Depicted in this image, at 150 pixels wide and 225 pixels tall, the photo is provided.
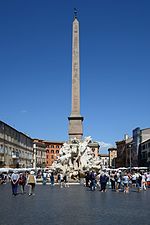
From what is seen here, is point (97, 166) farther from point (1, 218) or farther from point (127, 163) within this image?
point (127, 163)

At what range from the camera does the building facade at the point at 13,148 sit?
2260 inches

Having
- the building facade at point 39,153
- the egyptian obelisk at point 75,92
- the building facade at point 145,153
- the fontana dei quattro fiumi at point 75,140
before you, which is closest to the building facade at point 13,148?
the building facade at point 39,153

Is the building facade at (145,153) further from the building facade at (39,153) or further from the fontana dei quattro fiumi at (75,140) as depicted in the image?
the fontana dei quattro fiumi at (75,140)

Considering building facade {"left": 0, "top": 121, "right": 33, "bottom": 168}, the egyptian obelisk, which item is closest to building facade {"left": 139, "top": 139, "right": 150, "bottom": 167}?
building facade {"left": 0, "top": 121, "right": 33, "bottom": 168}

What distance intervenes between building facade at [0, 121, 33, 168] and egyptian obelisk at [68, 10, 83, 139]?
1082 inches

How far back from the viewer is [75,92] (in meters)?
29.3

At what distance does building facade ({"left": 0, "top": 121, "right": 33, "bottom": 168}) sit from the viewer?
5741cm

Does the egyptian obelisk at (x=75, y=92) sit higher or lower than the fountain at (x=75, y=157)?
higher

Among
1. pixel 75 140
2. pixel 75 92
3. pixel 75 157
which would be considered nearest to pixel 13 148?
pixel 75 157

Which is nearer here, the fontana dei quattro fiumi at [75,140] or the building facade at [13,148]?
the fontana dei quattro fiumi at [75,140]

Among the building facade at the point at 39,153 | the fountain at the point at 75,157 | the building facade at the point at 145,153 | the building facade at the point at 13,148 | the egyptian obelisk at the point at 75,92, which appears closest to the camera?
the egyptian obelisk at the point at 75,92

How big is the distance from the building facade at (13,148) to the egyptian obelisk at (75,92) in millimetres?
27495

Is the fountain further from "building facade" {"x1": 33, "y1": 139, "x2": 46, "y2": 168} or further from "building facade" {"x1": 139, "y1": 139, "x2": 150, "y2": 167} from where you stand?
"building facade" {"x1": 33, "y1": 139, "x2": 46, "y2": 168}

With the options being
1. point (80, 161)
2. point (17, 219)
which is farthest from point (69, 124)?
point (17, 219)
